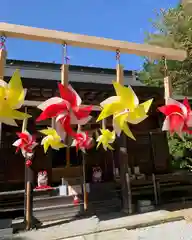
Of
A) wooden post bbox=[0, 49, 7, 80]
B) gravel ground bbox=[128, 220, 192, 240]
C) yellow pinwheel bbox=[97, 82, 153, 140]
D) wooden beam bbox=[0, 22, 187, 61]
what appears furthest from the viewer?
gravel ground bbox=[128, 220, 192, 240]

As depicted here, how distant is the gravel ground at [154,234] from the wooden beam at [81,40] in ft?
13.8

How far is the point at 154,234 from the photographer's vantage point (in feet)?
17.5

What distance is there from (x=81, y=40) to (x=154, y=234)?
4875 mm

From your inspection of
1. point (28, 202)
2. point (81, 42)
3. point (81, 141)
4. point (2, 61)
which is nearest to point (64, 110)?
point (2, 61)

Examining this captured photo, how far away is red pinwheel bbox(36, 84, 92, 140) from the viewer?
1.53 meters

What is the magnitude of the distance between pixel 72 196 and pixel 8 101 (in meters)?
6.75

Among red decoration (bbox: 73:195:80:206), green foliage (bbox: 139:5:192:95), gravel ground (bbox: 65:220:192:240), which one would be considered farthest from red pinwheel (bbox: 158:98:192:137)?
red decoration (bbox: 73:195:80:206)

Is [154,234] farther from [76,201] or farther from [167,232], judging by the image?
[76,201]

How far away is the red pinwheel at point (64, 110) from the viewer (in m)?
1.53

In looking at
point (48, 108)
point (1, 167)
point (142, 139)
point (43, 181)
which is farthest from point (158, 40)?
point (48, 108)

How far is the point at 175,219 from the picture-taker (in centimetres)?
633

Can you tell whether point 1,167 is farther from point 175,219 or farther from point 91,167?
point 175,219

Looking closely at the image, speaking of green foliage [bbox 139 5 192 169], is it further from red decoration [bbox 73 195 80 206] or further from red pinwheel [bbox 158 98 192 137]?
red pinwheel [bbox 158 98 192 137]

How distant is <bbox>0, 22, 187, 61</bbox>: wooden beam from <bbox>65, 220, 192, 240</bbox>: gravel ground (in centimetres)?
419
